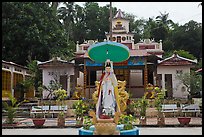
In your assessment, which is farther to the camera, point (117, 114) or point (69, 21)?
point (69, 21)

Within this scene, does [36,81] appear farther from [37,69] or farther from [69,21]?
[69,21]

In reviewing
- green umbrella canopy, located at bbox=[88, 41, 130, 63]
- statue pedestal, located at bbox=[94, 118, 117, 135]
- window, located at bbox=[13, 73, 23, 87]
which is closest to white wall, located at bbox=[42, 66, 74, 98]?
window, located at bbox=[13, 73, 23, 87]

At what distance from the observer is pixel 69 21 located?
37.9 m

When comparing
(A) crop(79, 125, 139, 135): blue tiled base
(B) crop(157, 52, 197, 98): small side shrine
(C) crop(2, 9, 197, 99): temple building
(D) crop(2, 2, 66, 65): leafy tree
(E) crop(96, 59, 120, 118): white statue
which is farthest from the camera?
(D) crop(2, 2, 66, 65): leafy tree

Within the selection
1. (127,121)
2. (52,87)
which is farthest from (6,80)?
(127,121)

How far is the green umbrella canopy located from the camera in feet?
26.7

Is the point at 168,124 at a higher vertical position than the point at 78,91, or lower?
lower

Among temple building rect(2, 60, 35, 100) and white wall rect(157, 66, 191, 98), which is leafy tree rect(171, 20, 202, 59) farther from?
temple building rect(2, 60, 35, 100)

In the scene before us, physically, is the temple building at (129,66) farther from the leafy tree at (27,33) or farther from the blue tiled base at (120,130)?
the blue tiled base at (120,130)

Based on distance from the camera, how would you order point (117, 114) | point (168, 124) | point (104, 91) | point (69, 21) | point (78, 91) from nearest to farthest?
point (117, 114) → point (104, 91) → point (168, 124) → point (78, 91) → point (69, 21)

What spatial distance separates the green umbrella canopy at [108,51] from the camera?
8.13 m

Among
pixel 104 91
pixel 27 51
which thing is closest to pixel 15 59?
pixel 27 51

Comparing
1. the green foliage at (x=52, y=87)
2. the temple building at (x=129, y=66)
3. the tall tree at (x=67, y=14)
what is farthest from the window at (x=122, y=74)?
the tall tree at (x=67, y=14)

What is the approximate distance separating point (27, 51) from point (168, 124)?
51.5ft
